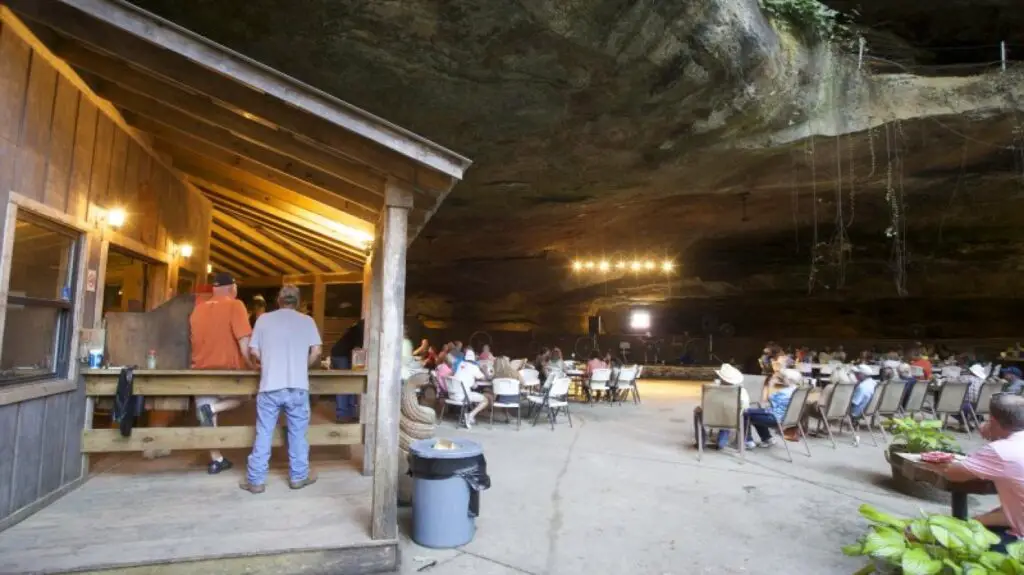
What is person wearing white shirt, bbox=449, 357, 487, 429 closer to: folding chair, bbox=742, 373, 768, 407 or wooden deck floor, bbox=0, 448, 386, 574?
wooden deck floor, bbox=0, 448, 386, 574

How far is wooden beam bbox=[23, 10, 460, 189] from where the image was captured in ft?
9.71

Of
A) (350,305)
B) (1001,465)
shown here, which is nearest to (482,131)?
(1001,465)

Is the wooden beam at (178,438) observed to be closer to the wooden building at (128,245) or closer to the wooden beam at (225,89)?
the wooden building at (128,245)

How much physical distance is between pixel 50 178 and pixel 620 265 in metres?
13.7

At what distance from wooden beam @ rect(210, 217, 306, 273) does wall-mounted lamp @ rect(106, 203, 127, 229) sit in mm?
3599

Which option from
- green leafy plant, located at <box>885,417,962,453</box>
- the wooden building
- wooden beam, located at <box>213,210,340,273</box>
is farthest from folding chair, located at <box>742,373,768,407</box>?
wooden beam, located at <box>213,210,340,273</box>

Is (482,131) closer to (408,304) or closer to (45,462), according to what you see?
(45,462)

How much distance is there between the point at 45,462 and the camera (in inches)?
140

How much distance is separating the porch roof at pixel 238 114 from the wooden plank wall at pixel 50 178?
219 millimetres

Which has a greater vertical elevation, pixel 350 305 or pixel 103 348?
pixel 350 305

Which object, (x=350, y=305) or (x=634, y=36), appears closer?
(x=634, y=36)

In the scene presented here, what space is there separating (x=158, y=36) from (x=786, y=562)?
4.85 metres

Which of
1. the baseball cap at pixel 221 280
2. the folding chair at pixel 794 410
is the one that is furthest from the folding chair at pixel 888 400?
the baseball cap at pixel 221 280

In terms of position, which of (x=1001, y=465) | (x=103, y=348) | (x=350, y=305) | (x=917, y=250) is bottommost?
(x=1001, y=465)
